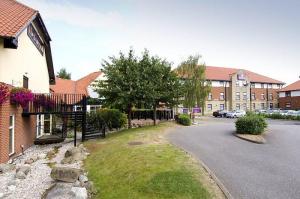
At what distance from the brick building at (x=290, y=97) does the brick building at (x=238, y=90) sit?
10.2ft

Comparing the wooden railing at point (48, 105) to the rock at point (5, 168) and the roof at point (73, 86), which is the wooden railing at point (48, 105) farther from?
the roof at point (73, 86)

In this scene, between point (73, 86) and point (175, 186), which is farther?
point (73, 86)

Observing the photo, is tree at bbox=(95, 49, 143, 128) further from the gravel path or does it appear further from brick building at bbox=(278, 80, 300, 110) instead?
brick building at bbox=(278, 80, 300, 110)

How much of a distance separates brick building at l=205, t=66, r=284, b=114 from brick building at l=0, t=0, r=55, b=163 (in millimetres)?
44538

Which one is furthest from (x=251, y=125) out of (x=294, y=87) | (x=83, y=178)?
(x=294, y=87)

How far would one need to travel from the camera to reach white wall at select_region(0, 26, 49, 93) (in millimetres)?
14727

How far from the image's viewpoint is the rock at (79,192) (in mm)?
9231

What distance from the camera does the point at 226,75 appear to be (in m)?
65.2

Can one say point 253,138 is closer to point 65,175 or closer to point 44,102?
point 65,175

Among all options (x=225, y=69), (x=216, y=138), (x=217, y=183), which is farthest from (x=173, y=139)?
(x=225, y=69)

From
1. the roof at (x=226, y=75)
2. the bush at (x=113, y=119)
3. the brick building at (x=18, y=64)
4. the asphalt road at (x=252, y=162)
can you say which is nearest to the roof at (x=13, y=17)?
the brick building at (x=18, y=64)

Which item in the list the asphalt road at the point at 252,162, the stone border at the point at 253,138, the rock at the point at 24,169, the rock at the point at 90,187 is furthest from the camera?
the stone border at the point at 253,138

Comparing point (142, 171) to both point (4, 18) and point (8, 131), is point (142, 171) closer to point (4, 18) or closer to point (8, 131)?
point (8, 131)

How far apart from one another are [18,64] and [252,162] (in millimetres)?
13544
